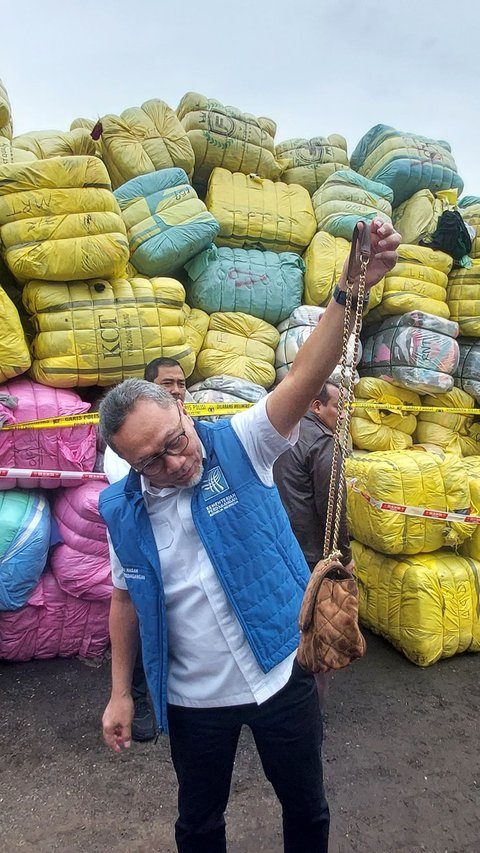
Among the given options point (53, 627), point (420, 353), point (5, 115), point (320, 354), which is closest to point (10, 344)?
point (53, 627)

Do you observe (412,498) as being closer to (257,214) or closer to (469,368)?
(469,368)

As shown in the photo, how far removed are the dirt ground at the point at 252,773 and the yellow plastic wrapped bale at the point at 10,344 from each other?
1.77 meters

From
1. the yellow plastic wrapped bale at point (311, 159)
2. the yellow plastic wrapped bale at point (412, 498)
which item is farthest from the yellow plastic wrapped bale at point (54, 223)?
the yellow plastic wrapped bale at point (311, 159)

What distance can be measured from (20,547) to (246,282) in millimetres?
2382

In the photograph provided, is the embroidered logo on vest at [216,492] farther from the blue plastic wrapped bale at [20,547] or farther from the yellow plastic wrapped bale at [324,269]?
the yellow plastic wrapped bale at [324,269]

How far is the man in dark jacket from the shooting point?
2385 millimetres

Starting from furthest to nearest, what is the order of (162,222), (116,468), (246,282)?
(246,282) < (162,222) < (116,468)

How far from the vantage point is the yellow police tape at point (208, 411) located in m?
2.89

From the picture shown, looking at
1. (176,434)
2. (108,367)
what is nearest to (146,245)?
(108,367)

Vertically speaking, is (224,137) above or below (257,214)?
above

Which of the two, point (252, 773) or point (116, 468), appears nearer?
point (116, 468)

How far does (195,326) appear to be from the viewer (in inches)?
146

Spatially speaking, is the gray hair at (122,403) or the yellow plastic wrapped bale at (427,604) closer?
the gray hair at (122,403)

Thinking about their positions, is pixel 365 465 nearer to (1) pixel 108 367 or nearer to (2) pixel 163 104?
(1) pixel 108 367
